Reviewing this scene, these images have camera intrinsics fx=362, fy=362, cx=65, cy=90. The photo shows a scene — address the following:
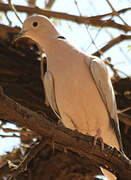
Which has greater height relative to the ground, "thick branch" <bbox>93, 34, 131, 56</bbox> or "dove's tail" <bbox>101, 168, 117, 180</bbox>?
"thick branch" <bbox>93, 34, 131, 56</bbox>

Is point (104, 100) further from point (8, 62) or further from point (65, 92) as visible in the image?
point (8, 62)

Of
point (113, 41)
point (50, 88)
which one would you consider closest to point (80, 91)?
point (50, 88)

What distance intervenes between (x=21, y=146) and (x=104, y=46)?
1174 mm

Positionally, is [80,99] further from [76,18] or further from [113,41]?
[113,41]

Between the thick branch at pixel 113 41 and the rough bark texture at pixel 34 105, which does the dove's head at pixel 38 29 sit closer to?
the rough bark texture at pixel 34 105

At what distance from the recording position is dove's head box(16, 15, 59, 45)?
2.88 meters

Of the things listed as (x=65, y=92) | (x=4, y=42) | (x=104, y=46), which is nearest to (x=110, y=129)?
(x=65, y=92)

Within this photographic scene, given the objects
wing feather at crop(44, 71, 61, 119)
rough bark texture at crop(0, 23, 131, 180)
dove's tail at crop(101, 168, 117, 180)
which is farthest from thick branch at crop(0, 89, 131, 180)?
wing feather at crop(44, 71, 61, 119)

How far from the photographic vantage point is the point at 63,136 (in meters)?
1.83

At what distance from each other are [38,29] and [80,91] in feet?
2.49

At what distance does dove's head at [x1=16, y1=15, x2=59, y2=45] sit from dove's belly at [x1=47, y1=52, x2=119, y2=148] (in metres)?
0.42

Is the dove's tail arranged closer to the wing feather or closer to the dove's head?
the wing feather

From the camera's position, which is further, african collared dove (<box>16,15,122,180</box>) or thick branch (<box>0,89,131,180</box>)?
african collared dove (<box>16,15,122,180</box>)

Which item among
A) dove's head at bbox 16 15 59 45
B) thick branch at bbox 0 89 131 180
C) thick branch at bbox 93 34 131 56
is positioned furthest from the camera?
thick branch at bbox 93 34 131 56
